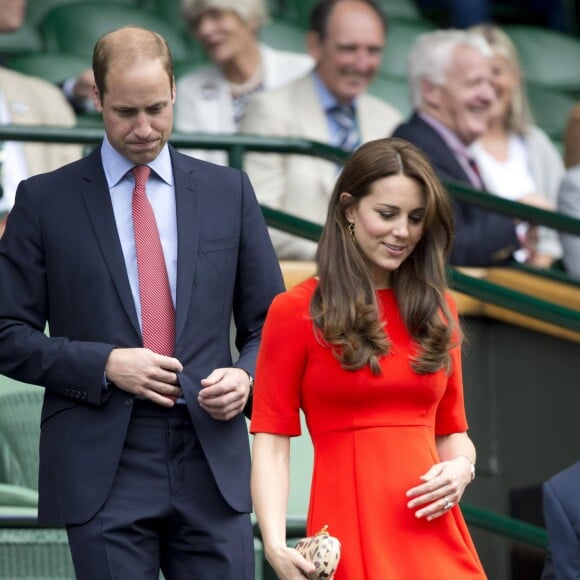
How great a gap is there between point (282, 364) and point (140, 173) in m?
0.68

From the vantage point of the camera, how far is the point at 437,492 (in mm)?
3219

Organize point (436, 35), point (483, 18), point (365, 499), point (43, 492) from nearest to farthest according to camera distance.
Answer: point (365, 499) < point (43, 492) < point (436, 35) < point (483, 18)

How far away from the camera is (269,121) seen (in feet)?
20.9

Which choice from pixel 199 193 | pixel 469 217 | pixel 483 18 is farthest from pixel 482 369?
pixel 483 18

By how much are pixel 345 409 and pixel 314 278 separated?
0.95 feet

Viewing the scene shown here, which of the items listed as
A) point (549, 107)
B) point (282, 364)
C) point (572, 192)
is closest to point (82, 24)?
point (549, 107)

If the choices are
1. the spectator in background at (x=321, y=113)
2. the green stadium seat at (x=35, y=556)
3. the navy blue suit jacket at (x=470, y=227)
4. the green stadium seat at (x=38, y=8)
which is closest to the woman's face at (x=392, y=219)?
the green stadium seat at (x=35, y=556)

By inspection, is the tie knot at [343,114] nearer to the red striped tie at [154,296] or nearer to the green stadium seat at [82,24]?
the green stadium seat at [82,24]

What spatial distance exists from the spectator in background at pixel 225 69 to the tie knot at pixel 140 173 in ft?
10.4

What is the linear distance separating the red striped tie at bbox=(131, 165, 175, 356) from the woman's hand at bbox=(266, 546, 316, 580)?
2.11 feet

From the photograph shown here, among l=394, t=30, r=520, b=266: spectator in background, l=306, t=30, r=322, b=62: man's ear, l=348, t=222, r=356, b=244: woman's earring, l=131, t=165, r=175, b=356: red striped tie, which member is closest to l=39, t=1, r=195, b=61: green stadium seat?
l=306, t=30, r=322, b=62: man's ear

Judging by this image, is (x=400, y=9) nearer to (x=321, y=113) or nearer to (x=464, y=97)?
(x=464, y=97)

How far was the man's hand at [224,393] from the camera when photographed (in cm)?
349

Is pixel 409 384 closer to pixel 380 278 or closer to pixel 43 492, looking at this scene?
pixel 380 278
